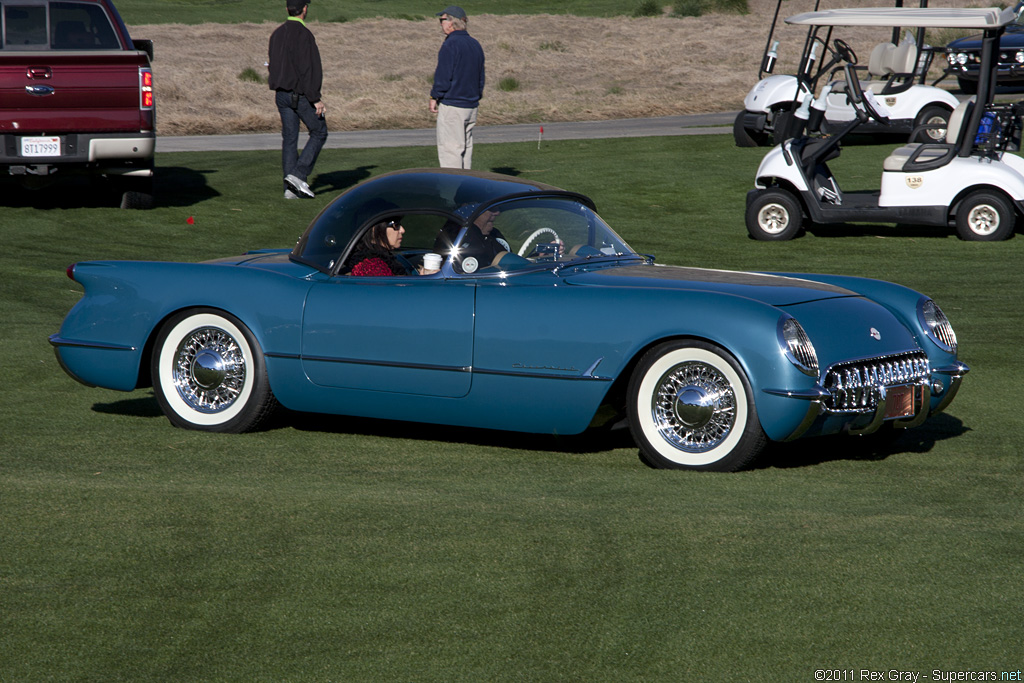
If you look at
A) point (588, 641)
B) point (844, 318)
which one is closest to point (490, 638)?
point (588, 641)

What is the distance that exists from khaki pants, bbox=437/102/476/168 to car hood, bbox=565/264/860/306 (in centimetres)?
790

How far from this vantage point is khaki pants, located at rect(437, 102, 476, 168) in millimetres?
14070

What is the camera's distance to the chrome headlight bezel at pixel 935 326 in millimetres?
6277

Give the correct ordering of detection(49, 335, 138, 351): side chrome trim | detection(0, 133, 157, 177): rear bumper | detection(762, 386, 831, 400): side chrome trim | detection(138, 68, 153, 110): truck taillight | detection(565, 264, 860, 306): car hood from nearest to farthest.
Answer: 1. detection(762, 386, 831, 400): side chrome trim
2. detection(565, 264, 860, 306): car hood
3. detection(49, 335, 138, 351): side chrome trim
4. detection(0, 133, 157, 177): rear bumper
5. detection(138, 68, 153, 110): truck taillight

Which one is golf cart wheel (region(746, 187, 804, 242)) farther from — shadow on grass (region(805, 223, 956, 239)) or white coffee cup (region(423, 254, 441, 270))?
white coffee cup (region(423, 254, 441, 270))

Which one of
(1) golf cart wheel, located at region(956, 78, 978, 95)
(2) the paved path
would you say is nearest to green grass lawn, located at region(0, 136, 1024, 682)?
(2) the paved path

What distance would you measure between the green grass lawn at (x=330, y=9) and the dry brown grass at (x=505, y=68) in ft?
15.2

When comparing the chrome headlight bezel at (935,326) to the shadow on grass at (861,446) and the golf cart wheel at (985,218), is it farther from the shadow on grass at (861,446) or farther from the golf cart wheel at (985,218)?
the golf cart wheel at (985,218)

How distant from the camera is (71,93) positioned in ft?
44.2

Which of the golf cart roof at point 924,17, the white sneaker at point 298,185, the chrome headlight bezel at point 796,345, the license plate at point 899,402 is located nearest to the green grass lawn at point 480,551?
the license plate at point 899,402

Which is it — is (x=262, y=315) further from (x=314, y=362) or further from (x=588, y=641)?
(x=588, y=641)

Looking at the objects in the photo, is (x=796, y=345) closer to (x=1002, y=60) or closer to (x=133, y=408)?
(x=133, y=408)

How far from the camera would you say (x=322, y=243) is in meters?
6.73

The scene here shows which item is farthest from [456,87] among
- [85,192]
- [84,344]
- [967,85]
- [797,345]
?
[967,85]
